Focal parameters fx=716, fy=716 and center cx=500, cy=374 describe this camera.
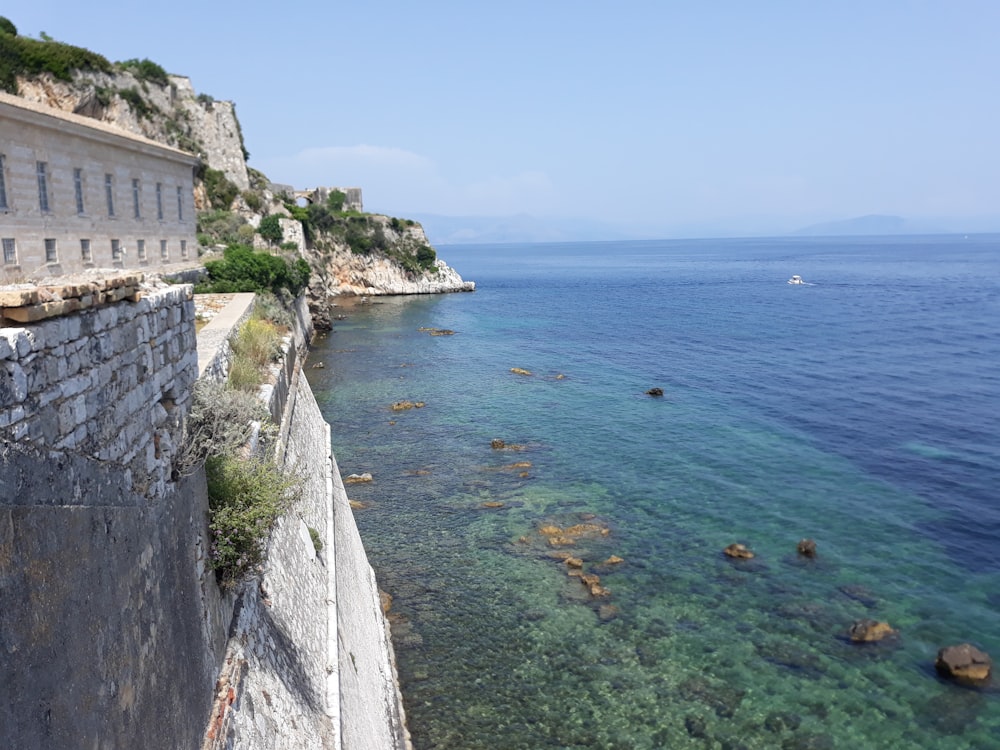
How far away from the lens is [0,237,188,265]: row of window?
2066 centimetres

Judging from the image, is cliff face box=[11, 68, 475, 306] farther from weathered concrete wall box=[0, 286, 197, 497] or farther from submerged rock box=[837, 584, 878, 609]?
weathered concrete wall box=[0, 286, 197, 497]

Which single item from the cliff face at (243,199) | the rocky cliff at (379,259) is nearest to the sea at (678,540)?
the cliff face at (243,199)

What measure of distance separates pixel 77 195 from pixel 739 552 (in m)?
22.8

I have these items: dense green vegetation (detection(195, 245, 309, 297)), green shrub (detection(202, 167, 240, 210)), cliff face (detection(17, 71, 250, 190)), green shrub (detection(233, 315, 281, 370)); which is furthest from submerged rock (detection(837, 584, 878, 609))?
green shrub (detection(202, 167, 240, 210))

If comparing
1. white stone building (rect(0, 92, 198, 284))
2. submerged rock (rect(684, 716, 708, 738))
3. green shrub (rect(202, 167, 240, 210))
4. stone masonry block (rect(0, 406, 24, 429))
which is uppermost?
green shrub (rect(202, 167, 240, 210))

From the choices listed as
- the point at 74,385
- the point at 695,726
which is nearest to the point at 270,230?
the point at 695,726

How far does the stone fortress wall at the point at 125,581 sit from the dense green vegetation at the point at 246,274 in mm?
21962

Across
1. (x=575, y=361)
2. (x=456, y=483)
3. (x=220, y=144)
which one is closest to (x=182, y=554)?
(x=456, y=483)

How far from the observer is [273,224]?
54531 mm

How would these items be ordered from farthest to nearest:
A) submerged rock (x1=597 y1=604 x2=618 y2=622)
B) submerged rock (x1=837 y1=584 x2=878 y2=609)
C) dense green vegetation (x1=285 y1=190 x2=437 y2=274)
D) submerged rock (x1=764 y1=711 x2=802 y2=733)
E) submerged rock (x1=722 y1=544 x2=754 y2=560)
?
dense green vegetation (x1=285 y1=190 x2=437 y2=274), submerged rock (x1=722 y1=544 x2=754 y2=560), submerged rock (x1=837 y1=584 x2=878 y2=609), submerged rock (x1=597 y1=604 x2=618 y2=622), submerged rock (x1=764 y1=711 x2=802 y2=733)

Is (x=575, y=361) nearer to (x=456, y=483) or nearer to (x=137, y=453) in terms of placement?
(x=456, y=483)

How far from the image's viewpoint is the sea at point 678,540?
12375mm

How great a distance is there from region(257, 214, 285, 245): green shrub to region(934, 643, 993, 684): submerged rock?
49416mm

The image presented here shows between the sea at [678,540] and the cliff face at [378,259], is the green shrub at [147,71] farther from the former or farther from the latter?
the sea at [678,540]
